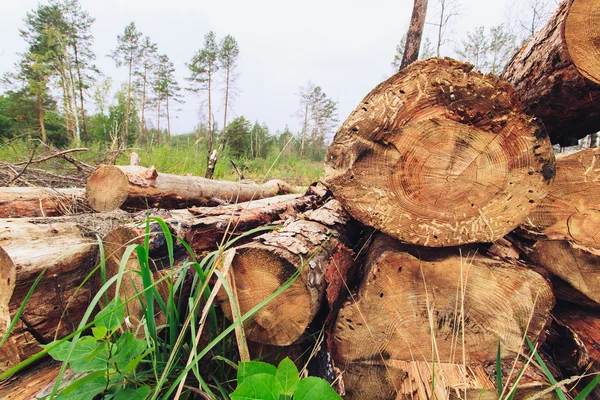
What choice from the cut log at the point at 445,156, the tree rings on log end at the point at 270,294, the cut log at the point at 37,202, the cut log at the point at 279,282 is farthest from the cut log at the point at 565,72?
the cut log at the point at 37,202

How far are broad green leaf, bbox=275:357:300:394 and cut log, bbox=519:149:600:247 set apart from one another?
114 centimetres

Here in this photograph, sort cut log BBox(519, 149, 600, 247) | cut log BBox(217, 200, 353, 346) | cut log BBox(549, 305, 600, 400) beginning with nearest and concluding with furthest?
cut log BBox(217, 200, 353, 346) < cut log BBox(549, 305, 600, 400) < cut log BBox(519, 149, 600, 247)

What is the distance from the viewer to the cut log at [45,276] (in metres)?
1.07

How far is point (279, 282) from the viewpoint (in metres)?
0.92

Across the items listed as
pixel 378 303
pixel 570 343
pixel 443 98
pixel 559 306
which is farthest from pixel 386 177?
pixel 559 306

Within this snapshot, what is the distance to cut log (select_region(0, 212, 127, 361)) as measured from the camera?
3.52 ft

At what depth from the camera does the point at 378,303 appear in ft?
3.27

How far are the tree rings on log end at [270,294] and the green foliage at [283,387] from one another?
8.4 inches

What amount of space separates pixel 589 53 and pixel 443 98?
1.99 feet

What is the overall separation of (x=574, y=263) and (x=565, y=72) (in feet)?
2.47

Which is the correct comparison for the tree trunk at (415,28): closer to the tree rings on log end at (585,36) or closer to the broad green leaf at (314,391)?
the tree rings on log end at (585,36)

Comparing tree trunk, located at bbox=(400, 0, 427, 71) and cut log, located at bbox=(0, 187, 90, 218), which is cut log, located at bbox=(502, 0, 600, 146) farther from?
tree trunk, located at bbox=(400, 0, 427, 71)

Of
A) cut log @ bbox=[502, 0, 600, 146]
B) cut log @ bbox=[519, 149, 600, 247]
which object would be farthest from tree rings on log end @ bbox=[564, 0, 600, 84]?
cut log @ bbox=[519, 149, 600, 247]

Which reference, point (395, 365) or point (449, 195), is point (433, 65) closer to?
point (449, 195)
